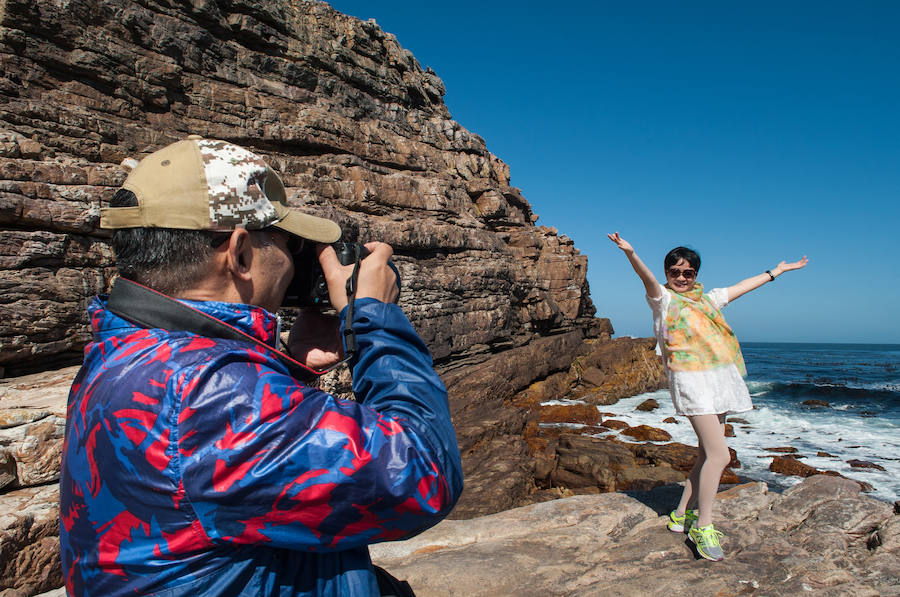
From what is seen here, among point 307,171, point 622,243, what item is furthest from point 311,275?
point 307,171

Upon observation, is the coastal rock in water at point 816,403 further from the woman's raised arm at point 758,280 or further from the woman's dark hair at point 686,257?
the woman's dark hair at point 686,257

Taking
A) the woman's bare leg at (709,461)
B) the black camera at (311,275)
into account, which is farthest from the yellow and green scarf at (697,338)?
the black camera at (311,275)

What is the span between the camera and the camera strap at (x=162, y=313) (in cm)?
111

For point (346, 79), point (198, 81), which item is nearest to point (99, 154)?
point (198, 81)

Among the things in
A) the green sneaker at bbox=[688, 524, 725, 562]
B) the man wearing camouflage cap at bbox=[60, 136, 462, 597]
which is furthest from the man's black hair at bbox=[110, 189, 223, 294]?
the green sneaker at bbox=[688, 524, 725, 562]

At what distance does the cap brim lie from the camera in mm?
1307

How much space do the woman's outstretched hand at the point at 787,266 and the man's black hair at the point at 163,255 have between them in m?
4.89

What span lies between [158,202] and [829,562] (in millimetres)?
4731

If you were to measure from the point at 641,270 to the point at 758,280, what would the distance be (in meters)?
1.20

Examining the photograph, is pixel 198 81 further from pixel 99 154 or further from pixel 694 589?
pixel 694 589

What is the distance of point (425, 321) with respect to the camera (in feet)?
57.1

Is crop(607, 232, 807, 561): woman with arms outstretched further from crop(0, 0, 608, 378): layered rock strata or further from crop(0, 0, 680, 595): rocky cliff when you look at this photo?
crop(0, 0, 608, 378): layered rock strata

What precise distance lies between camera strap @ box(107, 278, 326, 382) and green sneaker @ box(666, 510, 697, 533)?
427 cm

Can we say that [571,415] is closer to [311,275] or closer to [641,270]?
[641,270]
